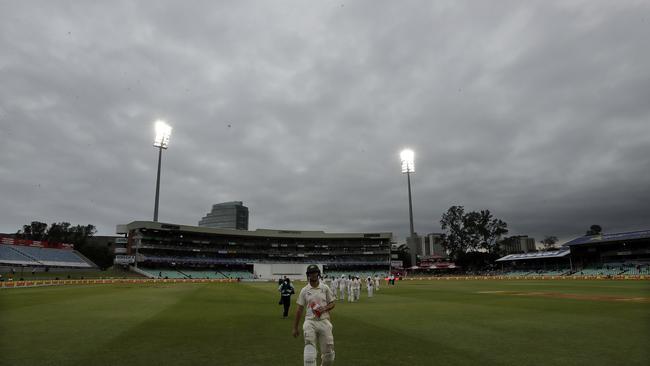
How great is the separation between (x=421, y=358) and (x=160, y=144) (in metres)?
80.0

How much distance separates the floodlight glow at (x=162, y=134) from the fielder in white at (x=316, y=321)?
79.6 m

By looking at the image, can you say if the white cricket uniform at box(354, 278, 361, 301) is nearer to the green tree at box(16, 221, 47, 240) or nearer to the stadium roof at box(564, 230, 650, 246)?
the stadium roof at box(564, 230, 650, 246)

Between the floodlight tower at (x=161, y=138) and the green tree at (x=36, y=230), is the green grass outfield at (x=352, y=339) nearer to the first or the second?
the floodlight tower at (x=161, y=138)

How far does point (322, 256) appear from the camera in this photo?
12625cm

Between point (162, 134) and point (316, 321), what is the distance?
268ft

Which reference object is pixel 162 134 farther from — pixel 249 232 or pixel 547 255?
pixel 547 255

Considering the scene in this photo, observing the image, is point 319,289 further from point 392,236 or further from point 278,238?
point 392,236

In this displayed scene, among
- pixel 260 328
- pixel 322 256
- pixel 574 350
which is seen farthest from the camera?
pixel 322 256

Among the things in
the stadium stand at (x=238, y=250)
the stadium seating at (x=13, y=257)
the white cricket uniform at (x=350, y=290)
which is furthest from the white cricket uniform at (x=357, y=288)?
the stadium seating at (x=13, y=257)

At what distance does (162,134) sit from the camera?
80375 millimetres

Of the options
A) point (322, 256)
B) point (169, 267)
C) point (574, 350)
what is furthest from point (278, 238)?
point (574, 350)

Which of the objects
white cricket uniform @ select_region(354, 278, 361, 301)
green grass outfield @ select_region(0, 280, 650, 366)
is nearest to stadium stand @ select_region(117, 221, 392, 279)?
white cricket uniform @ select_region(354, 278, 361, 301)

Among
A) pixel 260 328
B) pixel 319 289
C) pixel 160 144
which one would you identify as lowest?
pixel 260 328

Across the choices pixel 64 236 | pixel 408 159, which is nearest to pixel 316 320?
pixel 408 159
